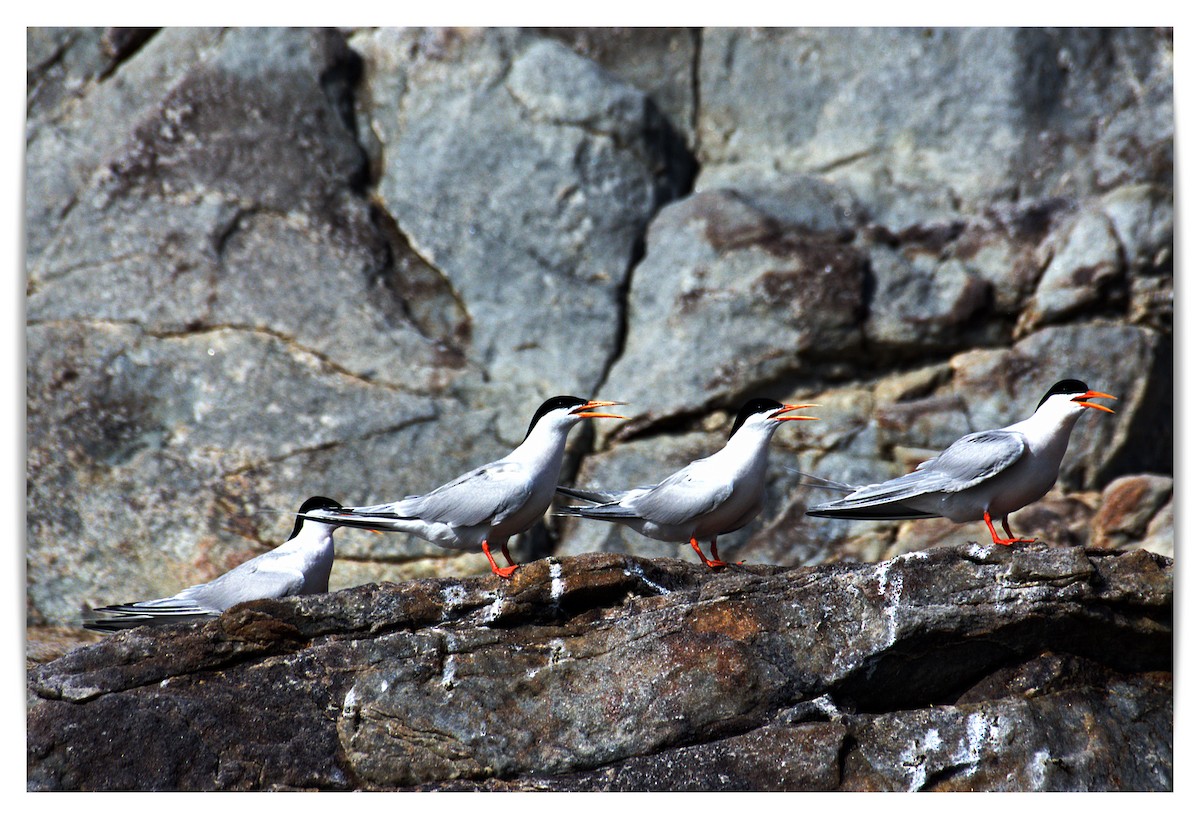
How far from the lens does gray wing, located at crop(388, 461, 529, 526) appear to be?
5.72m

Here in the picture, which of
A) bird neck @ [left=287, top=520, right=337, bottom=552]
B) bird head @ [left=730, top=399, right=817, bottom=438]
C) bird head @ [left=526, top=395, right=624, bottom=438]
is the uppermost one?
bird head @ [left=526, top=395, right=624, bottom=438]

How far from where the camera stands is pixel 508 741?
5.09 metres

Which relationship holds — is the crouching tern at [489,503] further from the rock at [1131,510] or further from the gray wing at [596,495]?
the rock at [1131,510]

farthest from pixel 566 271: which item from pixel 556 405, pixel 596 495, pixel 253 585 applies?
pixel 253 585

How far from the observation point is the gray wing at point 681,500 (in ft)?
19.5

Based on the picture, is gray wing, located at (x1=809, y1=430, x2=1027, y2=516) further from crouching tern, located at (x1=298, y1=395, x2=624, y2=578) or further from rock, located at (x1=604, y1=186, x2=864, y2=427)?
rock, located at (x1=604, y1=186, x2=864, y2=427)

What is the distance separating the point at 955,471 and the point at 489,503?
86.6 inches

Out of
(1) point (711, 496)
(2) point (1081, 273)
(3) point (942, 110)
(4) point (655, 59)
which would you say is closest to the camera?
(1) point (711, 496)

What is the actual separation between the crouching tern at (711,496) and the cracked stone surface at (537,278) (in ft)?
9.21

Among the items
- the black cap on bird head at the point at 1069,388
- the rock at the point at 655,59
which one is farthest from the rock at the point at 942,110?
the black cap on bird head at the point at 1069,388

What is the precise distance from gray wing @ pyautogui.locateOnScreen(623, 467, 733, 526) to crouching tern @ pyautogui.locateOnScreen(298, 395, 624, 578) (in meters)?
0.49

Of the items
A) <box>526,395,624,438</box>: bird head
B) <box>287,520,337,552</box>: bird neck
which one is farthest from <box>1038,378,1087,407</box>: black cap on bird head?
<box>287,520,337,552</box>: bird neck

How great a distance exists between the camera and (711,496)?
594cm

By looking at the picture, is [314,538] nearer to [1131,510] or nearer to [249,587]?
[249,587]
